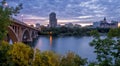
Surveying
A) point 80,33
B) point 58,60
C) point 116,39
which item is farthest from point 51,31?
point 116,39

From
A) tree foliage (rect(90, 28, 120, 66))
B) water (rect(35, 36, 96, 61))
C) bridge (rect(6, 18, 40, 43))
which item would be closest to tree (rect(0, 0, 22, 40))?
tree foliage (rect(90, 28, 120, 66))

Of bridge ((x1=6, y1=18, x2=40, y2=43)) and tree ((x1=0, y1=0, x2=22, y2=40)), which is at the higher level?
tree ((x1=0, y1=0, x2=22, y2=40))

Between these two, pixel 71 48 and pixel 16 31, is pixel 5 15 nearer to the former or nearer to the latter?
pixel 16 31

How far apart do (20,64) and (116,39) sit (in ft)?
40.5

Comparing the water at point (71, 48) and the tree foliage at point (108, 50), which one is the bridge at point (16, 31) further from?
the tree foliage at point (108, 50)

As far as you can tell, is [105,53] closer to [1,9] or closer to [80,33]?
[1,9]

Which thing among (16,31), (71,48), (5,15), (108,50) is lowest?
(71,48)

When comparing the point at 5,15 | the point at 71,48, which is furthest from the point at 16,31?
the point at 5,15

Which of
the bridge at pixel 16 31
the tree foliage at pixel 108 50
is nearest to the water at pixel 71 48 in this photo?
the bridge at pixel 16 31

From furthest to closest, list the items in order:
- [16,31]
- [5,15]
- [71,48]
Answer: [71,48]
[16,31]
[5,15]

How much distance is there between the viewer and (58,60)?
19438 millimetres

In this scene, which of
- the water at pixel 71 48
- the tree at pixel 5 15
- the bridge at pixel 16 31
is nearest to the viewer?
the tree at pixel 5 15

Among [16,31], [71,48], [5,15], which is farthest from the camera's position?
[71,48]

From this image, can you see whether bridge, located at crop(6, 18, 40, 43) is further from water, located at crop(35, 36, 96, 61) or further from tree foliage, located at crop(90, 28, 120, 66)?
tree foliage, located at crop(90, 28, 120, 66)
